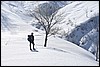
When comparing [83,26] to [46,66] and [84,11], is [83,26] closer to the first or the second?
[84,11]

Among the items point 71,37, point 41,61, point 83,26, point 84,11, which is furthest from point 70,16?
point 41,61

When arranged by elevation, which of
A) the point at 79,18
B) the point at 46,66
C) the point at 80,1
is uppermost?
the point at 80,1

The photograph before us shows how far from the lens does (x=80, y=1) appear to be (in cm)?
17888

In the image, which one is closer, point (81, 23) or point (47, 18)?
point (47, 18)

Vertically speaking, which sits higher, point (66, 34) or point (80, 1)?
point (80, 1)

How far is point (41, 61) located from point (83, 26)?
11371 centimetres

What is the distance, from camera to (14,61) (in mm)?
24266

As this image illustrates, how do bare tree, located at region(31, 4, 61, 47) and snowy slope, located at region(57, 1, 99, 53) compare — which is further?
snowy slope, located at region(57, 1, 99, 53)

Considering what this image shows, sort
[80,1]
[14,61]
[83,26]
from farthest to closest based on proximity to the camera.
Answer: [80,1]
[83,26]
[14,61]

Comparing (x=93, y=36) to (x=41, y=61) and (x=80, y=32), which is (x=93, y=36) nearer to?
(x=80, y=32)

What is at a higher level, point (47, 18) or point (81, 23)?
point (81, 23)

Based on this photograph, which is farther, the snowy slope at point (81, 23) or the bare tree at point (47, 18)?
the snowy slope at point (81, 23)

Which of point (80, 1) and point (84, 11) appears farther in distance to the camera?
point (80, 1)

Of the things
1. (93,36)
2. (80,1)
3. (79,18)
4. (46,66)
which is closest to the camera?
(46,66)
